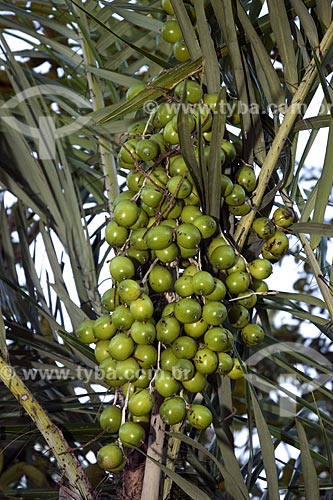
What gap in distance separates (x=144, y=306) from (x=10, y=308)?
0.55 m

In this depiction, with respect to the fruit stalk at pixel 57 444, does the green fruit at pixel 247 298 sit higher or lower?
higher

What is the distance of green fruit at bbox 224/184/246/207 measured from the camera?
0.75 meters

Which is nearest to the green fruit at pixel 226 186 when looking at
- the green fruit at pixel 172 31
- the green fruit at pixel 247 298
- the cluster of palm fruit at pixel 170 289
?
the cluster of palm fruit at pixel 170 289

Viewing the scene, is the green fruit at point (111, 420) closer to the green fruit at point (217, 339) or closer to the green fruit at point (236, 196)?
the green fruit at point (217, 339)

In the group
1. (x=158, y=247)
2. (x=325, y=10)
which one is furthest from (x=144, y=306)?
(x=325, y=10)

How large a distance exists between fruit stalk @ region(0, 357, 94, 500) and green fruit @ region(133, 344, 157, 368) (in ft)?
0.38

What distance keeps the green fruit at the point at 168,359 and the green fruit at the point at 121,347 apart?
1.3 inches

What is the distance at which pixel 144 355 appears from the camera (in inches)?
28.0

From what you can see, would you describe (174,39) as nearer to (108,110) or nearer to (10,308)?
(108,110)

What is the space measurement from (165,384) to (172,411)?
26mm

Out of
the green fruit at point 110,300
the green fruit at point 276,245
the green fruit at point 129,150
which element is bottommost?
the green fruit at point 110,300

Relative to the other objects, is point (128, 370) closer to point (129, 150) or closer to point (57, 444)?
point (57, 444)

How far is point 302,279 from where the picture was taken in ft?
7.73

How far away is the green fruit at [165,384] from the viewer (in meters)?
0.69
